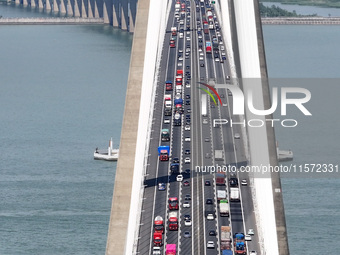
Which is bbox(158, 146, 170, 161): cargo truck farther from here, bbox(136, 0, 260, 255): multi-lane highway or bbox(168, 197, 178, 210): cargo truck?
bbox(168, 197, 178, 210): cargo truck

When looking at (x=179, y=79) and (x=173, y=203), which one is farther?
(x=179, y=79)

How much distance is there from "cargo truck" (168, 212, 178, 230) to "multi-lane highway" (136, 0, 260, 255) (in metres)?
0.23

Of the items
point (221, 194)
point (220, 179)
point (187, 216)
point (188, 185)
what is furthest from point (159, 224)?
point (220, 179)

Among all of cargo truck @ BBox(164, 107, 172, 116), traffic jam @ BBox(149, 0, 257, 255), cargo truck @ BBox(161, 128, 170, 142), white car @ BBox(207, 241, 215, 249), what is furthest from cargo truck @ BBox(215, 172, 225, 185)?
cargo truck @ BBox(164, 107, 172, 116)

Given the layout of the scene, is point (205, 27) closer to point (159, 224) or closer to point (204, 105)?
point (204, 105)

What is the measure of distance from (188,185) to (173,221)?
32.5 feet

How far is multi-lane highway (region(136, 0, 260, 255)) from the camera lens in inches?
2729

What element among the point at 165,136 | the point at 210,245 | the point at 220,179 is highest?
the point at 165,136

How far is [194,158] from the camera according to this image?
8925cm

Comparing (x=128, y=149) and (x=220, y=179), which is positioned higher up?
(x=220, y=179)

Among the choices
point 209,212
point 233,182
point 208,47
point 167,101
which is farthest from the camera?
point 208,47

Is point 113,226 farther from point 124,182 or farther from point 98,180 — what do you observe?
point 98,180

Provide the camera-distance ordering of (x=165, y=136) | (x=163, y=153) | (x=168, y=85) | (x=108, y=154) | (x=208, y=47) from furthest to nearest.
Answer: (x=208, y=47) < (x=168, y=85) < (x=108, y=154) < (x=165, y=136) < (x=163, y=153)

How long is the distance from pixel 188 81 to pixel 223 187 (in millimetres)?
42853
